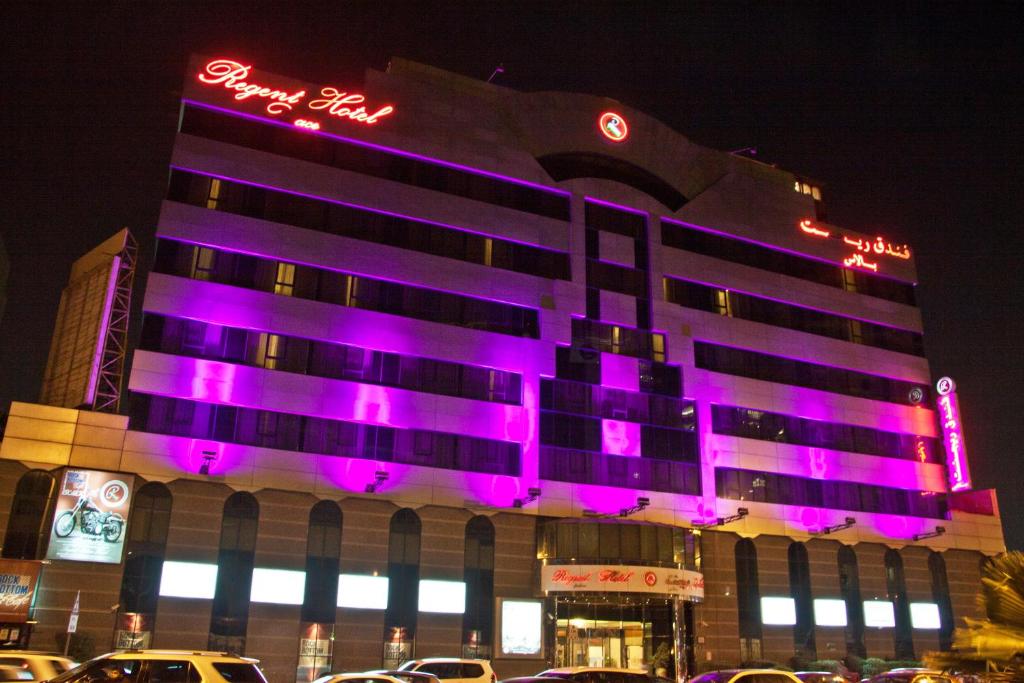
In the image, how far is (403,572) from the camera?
40594 mm

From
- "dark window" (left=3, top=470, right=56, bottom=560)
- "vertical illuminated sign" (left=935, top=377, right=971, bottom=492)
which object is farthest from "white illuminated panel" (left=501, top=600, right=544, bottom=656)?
"vertical illuminated sign" (left=935, top=377, right=971, bottom=492)

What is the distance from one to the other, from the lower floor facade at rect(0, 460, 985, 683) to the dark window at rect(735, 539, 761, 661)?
101 mm

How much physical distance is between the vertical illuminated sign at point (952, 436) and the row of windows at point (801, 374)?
6.29ft

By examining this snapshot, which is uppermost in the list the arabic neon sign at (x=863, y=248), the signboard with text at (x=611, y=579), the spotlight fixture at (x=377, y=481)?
the arabic neon sign at (x=863, y=248)

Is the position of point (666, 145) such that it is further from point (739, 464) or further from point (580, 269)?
point (739, 464)

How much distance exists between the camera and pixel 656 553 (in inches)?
Result: 1690

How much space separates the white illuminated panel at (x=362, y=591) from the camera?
38906 millimetres

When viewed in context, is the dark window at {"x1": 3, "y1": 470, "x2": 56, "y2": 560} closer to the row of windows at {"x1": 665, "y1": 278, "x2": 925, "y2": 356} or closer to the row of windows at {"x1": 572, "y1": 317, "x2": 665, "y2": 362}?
the row of windows at {"x1": 572, "y1": 317, "x2": 665, "y2": 362}

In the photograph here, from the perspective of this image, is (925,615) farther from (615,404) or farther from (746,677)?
(746,677)

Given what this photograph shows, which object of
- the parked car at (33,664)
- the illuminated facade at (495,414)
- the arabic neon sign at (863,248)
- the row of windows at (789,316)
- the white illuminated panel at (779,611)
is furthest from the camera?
the arabic neon sign at (863,248)

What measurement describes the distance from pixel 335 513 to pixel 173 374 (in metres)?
10.2

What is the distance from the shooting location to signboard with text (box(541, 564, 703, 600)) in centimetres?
4034

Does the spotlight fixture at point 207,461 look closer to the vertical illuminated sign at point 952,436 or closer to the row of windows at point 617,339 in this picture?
the row of windows at point 617,339

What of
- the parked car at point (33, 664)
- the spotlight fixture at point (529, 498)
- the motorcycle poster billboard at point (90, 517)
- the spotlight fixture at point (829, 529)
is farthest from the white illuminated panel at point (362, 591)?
the spotlight fixture at point (829, 529)
